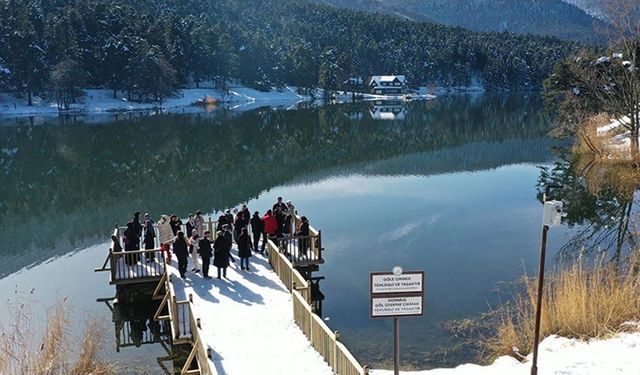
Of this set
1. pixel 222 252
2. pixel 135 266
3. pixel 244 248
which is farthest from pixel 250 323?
pixel 135 266

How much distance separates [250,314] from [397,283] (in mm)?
7158

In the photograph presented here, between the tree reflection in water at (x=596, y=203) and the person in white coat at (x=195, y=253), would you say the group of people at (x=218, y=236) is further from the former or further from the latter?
the tree reflection in water at (x=596, y=203)

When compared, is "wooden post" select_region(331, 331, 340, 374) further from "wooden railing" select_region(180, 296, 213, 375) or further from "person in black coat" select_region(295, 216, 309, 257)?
"person in black coat" select_region(295, 216, 309, 257)

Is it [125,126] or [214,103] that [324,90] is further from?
[125,126]

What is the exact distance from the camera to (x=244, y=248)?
17.8 metres

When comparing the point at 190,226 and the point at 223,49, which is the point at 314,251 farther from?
the point at 223,49

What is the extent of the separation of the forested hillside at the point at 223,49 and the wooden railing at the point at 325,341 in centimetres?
8524

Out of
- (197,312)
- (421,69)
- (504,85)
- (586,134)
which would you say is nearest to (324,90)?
(421,69)

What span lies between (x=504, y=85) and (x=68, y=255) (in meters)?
162

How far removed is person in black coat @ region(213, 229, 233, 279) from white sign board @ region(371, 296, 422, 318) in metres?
8.99

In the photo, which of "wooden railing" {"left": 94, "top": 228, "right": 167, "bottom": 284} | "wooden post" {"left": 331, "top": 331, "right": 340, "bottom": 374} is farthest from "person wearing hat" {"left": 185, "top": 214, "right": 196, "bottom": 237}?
"wooden post" {"left": 331, "top": 331, "right": 340, "bottom": 374}

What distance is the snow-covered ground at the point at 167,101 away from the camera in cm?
9273

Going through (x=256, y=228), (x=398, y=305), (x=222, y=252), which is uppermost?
(x=398, y=305)

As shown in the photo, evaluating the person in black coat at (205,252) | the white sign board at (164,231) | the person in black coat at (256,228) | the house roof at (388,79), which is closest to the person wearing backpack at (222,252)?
the person in black coat at (205,252)
